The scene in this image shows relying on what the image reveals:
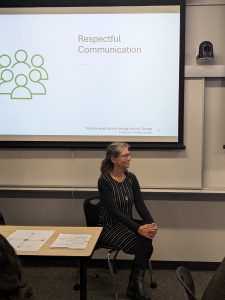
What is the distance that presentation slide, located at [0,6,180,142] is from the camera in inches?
140

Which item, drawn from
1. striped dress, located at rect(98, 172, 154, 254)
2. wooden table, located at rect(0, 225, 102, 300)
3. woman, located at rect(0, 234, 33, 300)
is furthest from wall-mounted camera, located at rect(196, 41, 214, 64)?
woman, located at rect(0, 234, 33, 300)

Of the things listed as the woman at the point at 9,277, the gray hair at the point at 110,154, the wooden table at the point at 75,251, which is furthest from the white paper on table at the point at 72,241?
the woman at the point at 9,277

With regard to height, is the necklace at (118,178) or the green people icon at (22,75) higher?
the green people icon at (22,75)

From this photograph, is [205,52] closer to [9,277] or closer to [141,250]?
A: [141,250]

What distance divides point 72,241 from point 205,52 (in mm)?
2121

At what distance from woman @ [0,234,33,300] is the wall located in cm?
264

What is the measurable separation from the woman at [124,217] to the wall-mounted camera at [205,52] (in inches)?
42.6

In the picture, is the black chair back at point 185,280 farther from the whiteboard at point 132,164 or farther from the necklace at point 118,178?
the whiteboard at point 132,164

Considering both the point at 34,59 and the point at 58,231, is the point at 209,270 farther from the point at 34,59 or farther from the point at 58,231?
the point at 34,59

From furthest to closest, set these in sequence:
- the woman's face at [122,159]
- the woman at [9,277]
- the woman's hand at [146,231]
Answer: the woman's face at [122,159]
the woman's hand at [146,231]
the woman at [9,277]

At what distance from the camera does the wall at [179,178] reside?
11.7 ft

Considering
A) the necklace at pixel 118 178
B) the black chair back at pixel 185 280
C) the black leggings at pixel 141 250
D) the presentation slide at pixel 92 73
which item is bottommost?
the black leggings at pixel 141 250

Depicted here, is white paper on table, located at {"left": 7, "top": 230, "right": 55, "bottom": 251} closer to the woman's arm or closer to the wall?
the woman's arm

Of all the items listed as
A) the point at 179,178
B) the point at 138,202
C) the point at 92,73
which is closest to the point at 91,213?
the point at 138,202
